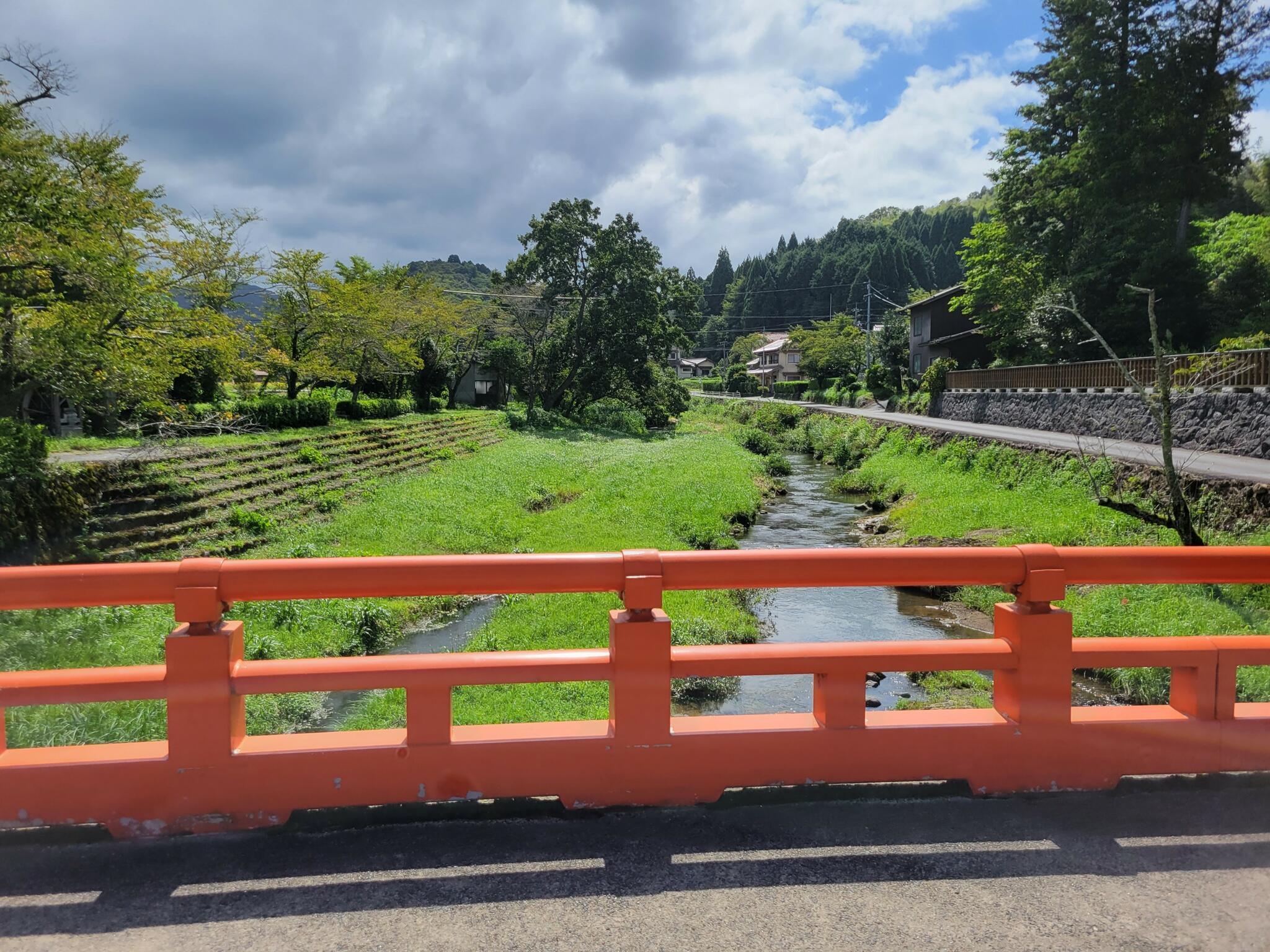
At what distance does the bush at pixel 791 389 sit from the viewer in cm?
7519

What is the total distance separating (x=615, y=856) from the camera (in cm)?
303

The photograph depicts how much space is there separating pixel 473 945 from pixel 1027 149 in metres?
42.1

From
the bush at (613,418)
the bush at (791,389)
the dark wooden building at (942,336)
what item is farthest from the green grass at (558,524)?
the bush at (791,389)

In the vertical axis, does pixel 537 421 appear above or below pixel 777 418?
below

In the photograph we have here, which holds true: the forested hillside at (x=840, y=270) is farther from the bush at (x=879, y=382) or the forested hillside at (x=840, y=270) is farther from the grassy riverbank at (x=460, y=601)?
the grassy riverbank at (x=460, y=601)

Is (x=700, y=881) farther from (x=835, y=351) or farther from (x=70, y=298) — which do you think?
(x=835, y=351)

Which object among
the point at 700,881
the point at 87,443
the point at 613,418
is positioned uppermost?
the point at 613,418

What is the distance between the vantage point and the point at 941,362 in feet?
134

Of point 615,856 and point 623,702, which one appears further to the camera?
point 623,702

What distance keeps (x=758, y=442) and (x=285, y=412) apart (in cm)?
2426

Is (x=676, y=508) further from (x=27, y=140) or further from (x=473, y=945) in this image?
(x=473, y=945)

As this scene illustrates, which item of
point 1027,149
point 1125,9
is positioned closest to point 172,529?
point 1125,9

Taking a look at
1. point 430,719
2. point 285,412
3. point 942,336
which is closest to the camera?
point 430,719

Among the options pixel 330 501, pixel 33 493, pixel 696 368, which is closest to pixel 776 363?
pixel 696 368
